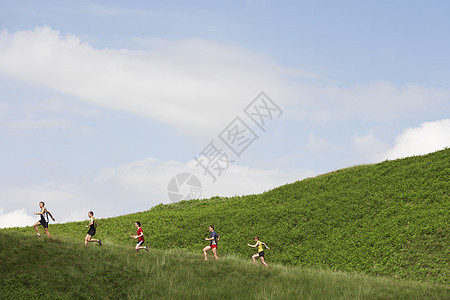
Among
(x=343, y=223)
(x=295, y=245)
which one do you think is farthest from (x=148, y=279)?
(x=343, y=223)

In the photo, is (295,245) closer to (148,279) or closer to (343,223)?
(343,223)

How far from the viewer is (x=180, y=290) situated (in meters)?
20.4

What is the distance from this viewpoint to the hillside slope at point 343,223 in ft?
103

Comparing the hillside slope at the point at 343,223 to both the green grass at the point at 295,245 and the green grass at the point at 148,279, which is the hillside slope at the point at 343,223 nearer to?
the green grass at the point at 295,245

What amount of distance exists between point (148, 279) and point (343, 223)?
69.1ft

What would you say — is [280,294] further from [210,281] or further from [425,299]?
[425,299]

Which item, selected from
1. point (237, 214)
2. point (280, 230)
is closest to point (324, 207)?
point (280, 230)

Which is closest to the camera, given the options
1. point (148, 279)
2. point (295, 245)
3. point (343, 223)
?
point (148, 279)

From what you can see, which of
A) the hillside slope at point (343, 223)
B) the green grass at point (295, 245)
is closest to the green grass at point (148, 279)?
the green grass at point (295, 245)

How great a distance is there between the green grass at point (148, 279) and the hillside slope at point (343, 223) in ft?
25.3

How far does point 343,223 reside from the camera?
1501 inches

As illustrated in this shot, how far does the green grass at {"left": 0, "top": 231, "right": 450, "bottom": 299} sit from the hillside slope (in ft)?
25.3

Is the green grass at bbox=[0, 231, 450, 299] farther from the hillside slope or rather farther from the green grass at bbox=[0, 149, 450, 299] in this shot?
the hillside slope

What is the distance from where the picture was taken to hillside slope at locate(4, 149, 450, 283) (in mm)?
31281
